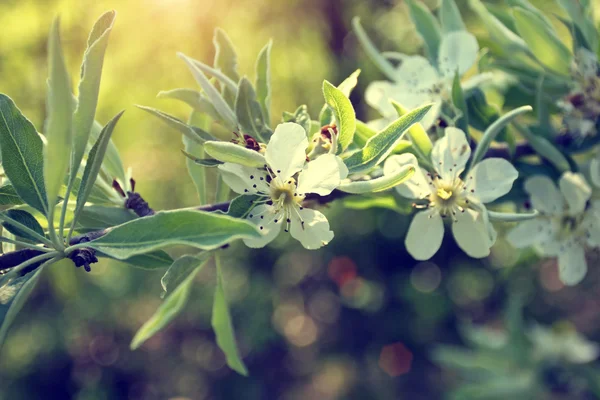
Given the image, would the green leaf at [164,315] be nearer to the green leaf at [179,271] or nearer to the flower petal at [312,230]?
the green leaf at [179,271]

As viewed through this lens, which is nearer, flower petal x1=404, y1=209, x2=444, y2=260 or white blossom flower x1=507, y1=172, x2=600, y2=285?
flower petal x1=404, y1=209, x2=444, y2=260

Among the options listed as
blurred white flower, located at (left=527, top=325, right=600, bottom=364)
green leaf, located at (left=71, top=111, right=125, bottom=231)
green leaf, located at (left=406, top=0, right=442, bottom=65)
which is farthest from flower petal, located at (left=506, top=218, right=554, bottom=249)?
blurred white flower, located at (left=527, top=325, right=600, bottom=364)

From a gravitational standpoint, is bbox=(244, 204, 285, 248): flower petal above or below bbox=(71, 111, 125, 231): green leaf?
below

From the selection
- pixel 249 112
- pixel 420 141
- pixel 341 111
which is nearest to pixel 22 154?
pixel 249 112

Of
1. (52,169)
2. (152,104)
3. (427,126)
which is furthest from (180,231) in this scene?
(152,104)

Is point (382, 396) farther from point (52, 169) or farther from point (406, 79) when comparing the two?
point (52, 169)

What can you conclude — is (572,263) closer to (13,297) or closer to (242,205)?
(242,205)

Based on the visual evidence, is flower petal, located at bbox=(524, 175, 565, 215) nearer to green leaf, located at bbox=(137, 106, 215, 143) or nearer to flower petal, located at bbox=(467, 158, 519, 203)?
flower petal, located at bbox=(467, 158, 519, 203)

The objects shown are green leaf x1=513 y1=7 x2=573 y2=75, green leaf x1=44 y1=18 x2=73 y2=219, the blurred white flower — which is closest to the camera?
green leaf x1=44 y1=18 x2=73 y2=219
